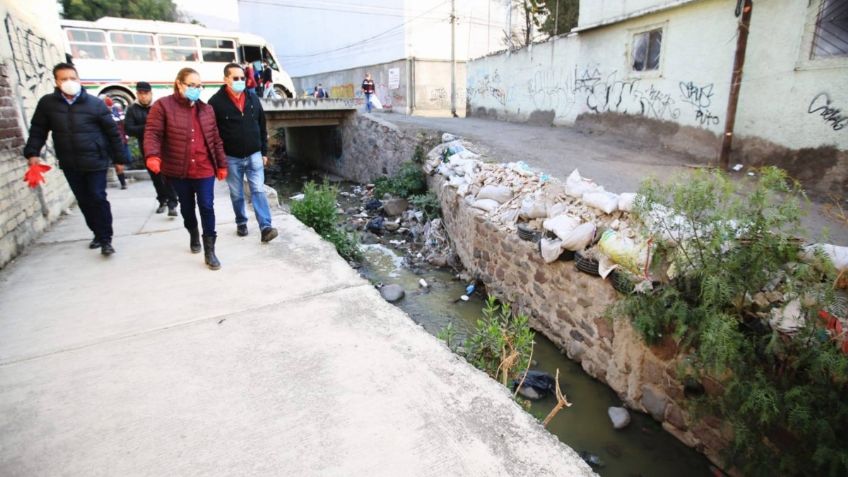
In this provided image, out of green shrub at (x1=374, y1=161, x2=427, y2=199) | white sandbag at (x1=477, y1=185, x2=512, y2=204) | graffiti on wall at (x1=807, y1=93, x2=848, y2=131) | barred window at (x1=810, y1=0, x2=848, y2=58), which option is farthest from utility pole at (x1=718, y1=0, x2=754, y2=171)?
green shrub at (x1=374, y1=161, x2=427, y2=199)

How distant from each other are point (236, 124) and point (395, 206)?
586cm

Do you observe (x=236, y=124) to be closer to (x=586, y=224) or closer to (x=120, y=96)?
(x=586, y=224)

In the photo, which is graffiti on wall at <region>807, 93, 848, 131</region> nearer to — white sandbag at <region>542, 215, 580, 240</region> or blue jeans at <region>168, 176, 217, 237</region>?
white sandbag at <region>542, 215, 580, 240</region>

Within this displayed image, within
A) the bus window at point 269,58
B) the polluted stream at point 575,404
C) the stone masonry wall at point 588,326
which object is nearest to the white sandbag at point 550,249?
the stone masonry wall at point 588,326

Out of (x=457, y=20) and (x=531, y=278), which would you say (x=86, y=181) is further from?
(x=457, y=20)

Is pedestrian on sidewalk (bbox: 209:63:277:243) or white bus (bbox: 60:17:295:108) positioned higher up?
white bus (bbox: 60:17:295:108)

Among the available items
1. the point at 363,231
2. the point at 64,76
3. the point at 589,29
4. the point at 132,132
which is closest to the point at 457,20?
the point at 589,29

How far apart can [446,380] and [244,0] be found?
121 feet

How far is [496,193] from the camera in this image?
6227 mm

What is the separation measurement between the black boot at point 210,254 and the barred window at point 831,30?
7.42 meters

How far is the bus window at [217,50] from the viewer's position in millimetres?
14174

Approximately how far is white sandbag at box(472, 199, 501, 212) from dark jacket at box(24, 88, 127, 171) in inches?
172

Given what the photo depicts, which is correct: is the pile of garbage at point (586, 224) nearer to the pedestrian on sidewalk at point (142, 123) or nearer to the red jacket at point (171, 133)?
the red jacket at point (171, 133)

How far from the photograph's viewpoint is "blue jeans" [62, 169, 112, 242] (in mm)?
3641
